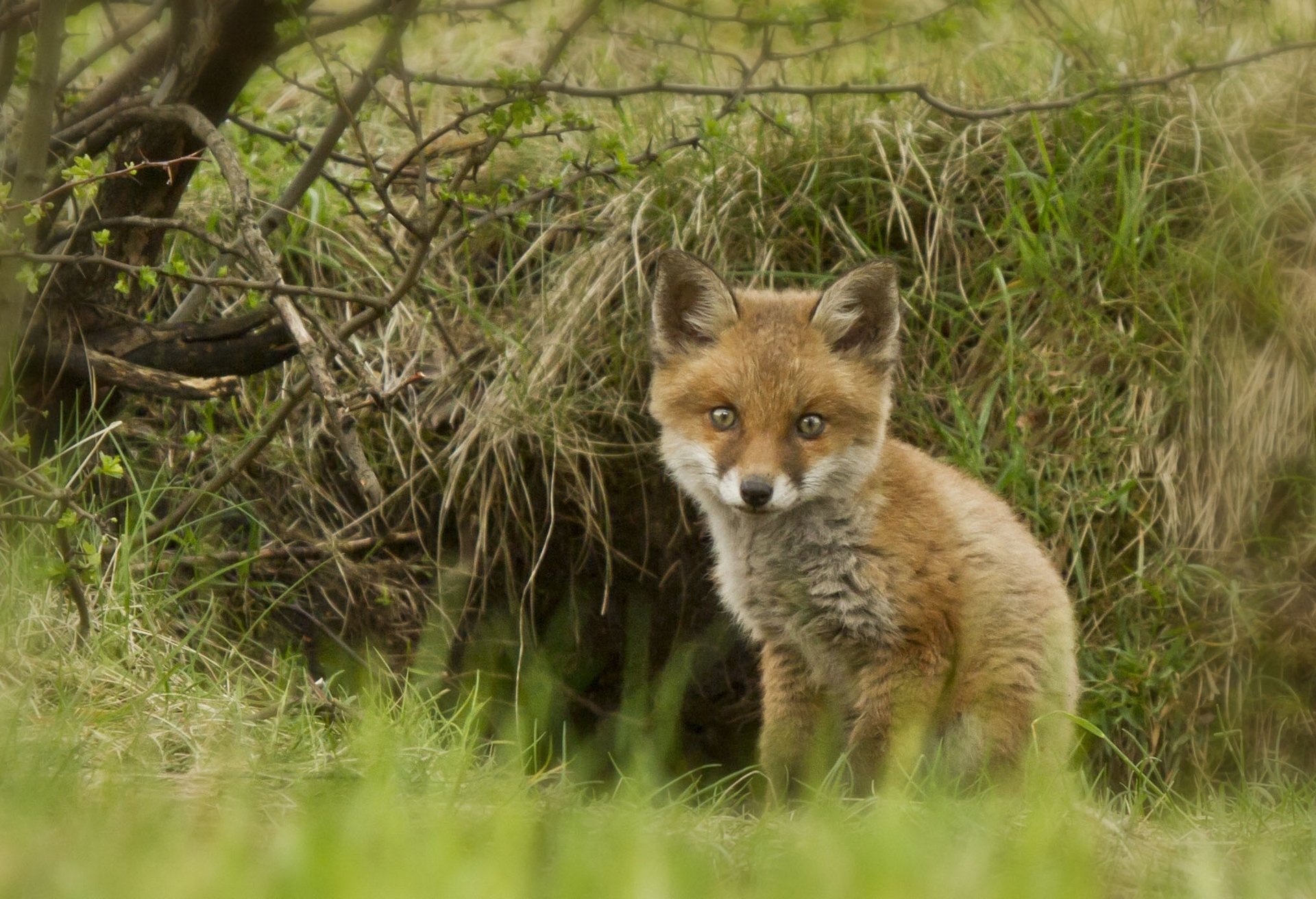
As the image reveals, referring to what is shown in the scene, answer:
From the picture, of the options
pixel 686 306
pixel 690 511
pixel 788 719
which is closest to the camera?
pixel 788 719

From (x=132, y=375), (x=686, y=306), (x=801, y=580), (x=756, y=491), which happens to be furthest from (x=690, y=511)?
(x=132, y=375)

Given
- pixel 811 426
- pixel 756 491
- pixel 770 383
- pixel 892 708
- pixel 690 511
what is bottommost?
pixel 892 708

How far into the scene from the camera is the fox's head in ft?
13.4

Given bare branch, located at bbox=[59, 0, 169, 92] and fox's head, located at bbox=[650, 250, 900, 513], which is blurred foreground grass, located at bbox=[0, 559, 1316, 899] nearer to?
fox's head, located at bbox=[650, 250, 900, 513]

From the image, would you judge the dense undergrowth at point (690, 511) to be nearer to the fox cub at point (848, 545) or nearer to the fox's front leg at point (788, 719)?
the fox's front leg at point (788, 719)

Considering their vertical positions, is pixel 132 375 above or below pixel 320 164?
below

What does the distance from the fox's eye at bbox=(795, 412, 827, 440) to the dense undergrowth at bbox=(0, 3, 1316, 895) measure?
0.98 meters

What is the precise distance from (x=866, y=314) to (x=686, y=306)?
605 mm

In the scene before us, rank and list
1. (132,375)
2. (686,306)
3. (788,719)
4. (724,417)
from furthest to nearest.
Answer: (686,306), (788,719), (724,417), (132,375)

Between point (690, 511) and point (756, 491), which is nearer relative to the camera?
point (756, 491)

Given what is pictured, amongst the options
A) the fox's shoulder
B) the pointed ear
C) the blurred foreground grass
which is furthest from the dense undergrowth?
the fox's shoulder

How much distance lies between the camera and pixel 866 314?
433 centimetres

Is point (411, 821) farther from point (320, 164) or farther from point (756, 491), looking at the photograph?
point (320, 164)

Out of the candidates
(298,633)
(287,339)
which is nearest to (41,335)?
(287,339)
